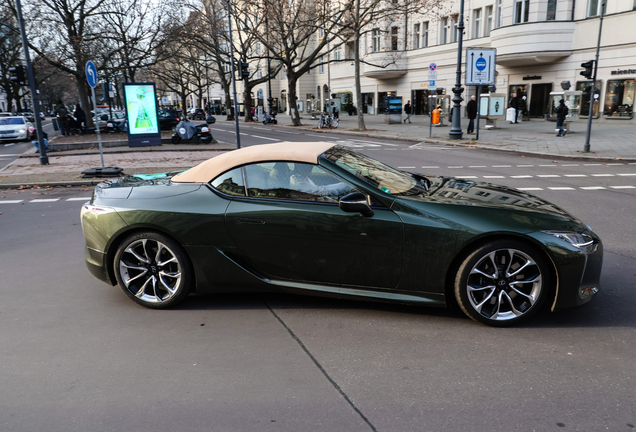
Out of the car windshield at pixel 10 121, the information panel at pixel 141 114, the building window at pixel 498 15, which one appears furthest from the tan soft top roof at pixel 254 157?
the building window at pixel 498 15

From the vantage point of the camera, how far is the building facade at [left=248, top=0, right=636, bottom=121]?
26672mm

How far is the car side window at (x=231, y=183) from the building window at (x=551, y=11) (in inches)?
1209

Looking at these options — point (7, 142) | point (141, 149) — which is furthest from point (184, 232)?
point (7, 142)

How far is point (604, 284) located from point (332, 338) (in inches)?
108

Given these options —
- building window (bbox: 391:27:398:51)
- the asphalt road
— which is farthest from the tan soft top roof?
building window (bbox: 391:27:398:51)

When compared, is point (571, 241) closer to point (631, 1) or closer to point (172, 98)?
point (631, 1)

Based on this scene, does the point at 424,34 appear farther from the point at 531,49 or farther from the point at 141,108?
the point at 141,108

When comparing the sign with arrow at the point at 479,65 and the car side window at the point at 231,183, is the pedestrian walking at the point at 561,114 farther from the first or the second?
the car side window at the point at 231,183

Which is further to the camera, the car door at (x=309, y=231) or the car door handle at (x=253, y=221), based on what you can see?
the car door handle at (x=253, y=221)

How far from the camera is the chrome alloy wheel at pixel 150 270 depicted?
4270 mm

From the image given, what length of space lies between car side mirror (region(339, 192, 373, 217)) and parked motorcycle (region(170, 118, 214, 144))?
63.4 ft

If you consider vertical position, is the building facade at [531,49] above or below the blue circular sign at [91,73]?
above

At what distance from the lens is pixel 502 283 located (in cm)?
378

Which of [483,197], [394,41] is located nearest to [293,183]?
[483,197]
